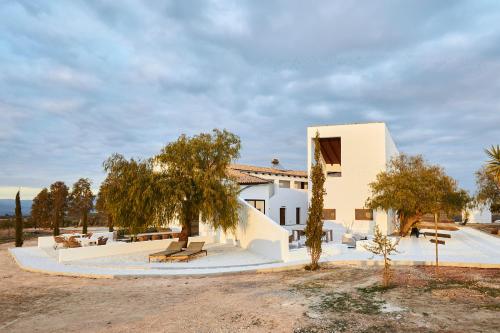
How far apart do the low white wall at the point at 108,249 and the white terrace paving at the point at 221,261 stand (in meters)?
0.49

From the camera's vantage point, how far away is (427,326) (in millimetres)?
7043

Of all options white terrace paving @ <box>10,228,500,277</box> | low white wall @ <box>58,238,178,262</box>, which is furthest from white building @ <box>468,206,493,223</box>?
low white wall @ <box>58,238,178,262</box>

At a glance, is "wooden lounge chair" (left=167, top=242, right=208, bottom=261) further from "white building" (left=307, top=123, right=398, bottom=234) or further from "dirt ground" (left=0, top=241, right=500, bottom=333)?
"white building" (left=307, top=123, right=398, bottom=234)

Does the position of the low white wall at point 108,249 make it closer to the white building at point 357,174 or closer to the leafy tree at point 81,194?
the white building at point 357,174

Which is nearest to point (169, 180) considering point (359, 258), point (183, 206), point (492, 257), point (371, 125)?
point (183, 206)

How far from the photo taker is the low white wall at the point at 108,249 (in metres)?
15.7

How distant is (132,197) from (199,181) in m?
3.11

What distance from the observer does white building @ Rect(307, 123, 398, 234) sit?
27531mm

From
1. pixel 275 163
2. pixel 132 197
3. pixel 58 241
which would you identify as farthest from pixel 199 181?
pixel 275 163

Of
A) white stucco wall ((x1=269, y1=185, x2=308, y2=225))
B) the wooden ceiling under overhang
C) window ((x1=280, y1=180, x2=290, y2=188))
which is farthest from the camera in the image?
window ((x1=280, y1=180, x2=290, y2=188))

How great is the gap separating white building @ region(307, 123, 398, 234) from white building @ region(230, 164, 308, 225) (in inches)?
189

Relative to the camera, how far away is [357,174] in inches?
1109

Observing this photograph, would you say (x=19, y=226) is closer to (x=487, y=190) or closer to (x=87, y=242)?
(x=87, y=242)

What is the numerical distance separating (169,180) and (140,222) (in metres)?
2.37
